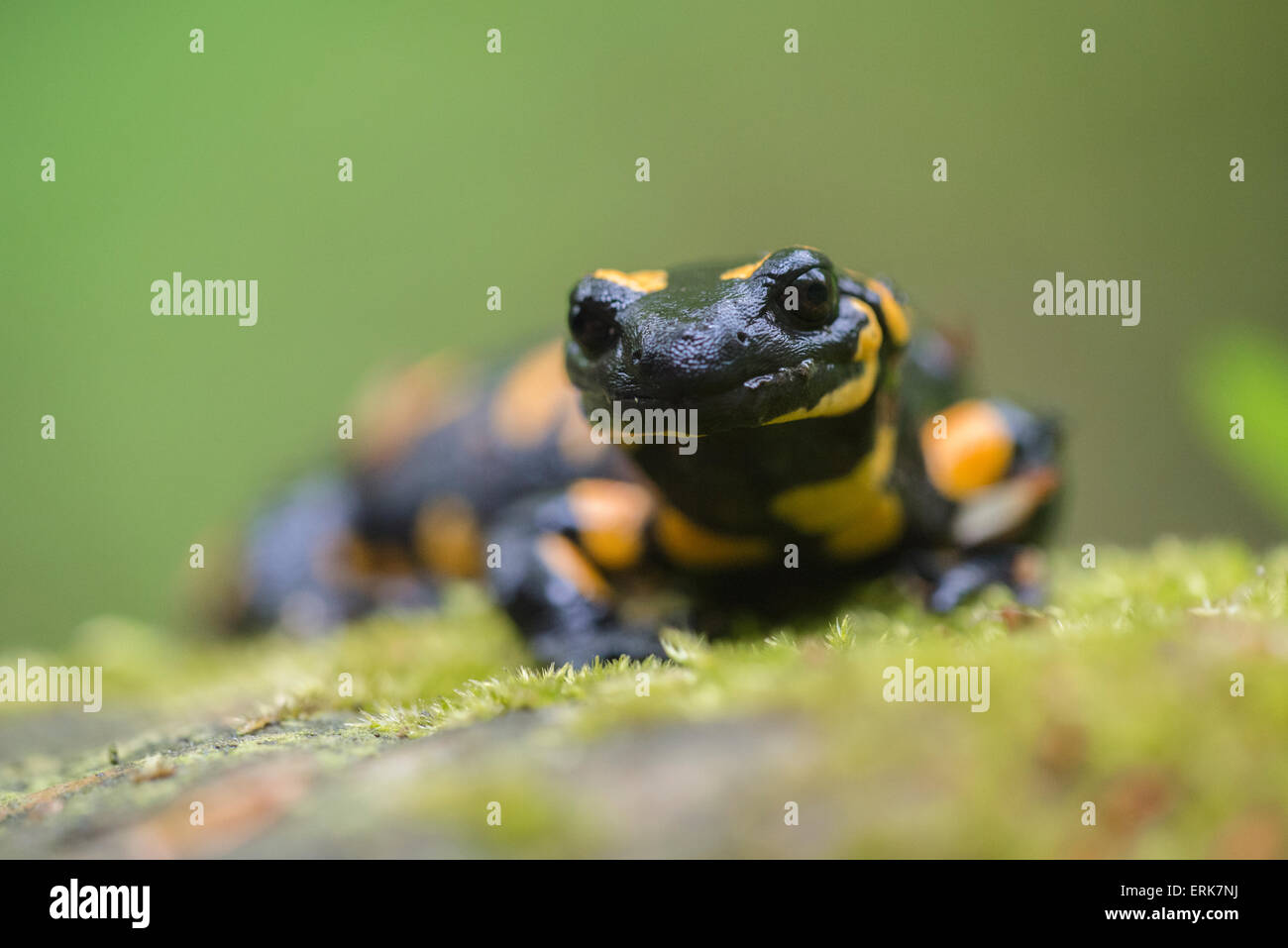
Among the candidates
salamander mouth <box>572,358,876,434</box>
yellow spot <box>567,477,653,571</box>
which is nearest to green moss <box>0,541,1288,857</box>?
salamander mouth <box>572,358,876,434</box>

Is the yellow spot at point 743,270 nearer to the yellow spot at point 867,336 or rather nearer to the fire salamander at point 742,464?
the fire salamander at point 742,464

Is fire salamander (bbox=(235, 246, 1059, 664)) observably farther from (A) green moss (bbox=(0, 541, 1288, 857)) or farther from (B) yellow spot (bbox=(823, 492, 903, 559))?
(A) green moss (bbox=(0, 541, 1288, 857))

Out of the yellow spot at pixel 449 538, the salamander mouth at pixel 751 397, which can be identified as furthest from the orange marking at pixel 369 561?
the salamander mouth at pixel 751 397

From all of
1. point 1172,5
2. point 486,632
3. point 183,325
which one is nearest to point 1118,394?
point 1172,5

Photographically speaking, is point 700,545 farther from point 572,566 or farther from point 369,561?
point 369,561
